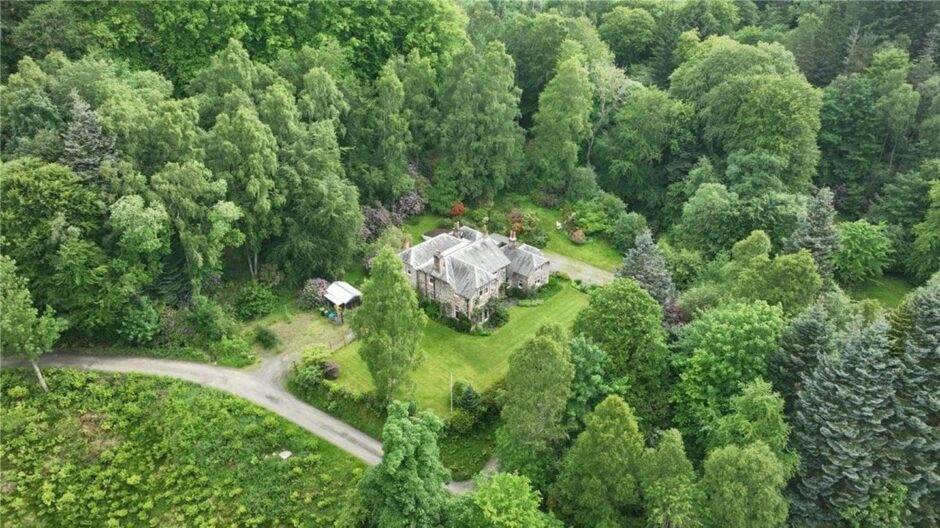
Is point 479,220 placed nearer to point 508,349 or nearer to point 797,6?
point 508,349

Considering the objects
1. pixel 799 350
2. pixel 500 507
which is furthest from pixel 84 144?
pixel 799 350

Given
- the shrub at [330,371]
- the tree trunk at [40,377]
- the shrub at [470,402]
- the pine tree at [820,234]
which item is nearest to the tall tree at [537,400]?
the shrub at [470,402]

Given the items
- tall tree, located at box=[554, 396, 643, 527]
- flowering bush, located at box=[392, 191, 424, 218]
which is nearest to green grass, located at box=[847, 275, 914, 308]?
tall tree, located at box=[554, 396, 643, 527]

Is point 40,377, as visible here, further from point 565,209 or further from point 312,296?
point 565,209

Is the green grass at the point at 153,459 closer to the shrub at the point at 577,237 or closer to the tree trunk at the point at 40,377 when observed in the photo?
the tree trunk at the point at 40,377

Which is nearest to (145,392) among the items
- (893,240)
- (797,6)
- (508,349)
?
(508,349)
